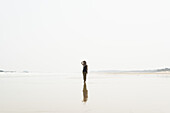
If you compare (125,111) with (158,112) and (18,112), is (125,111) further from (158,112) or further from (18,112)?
(18,112)

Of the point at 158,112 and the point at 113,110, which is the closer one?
the point at 158,112

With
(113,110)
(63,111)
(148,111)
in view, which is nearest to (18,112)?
(63,111)

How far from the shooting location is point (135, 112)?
9.54m

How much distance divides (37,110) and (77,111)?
53.3 inches

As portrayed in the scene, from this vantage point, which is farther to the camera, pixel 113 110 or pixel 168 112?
pixel 113 110

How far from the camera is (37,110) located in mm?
9977

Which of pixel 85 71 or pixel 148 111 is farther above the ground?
pixel 85 71

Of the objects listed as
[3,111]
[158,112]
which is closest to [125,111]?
[158,112]

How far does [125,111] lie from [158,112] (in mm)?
1065

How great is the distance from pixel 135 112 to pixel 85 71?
56.8ft

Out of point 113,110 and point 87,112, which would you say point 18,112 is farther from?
point 113,110

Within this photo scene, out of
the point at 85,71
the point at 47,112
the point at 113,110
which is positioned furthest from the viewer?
the point at 85,71

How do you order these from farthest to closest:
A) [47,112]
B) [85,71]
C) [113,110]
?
1. [85,71]
2. [113,110]
3. [47,112]

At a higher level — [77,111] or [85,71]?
[85,71]
